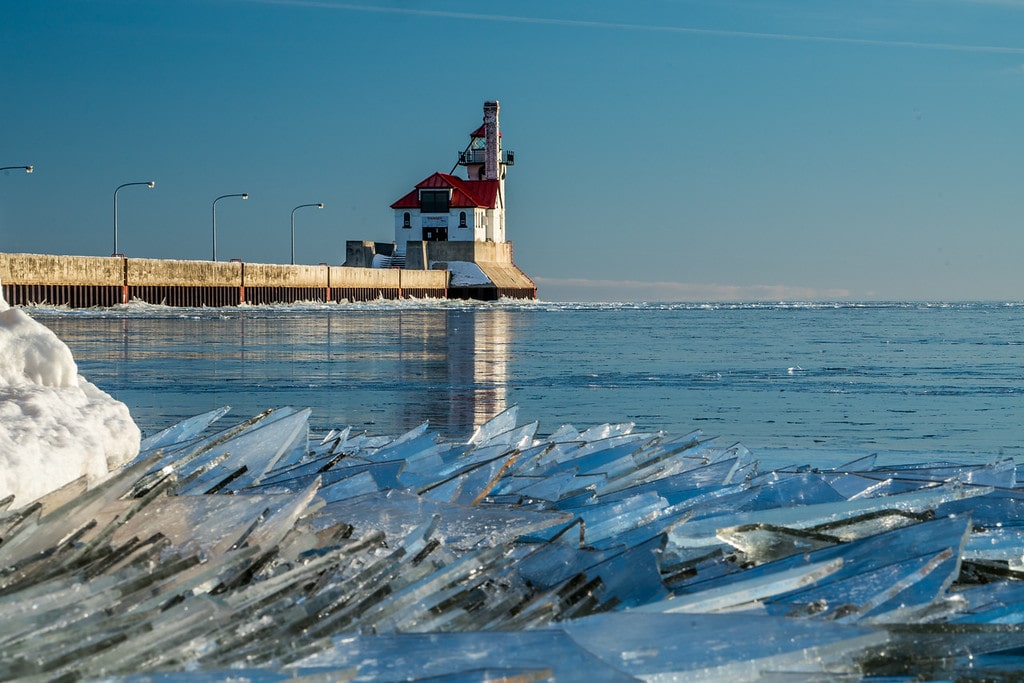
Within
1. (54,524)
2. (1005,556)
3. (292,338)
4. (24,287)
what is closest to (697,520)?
(1005,556)

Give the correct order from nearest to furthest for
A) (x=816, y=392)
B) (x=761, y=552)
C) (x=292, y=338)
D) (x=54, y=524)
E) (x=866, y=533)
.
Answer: (x=54, y=524) < (x=761, y=552) < (x=866, y=533) < (x=816, y=392) < (x=292, y=338)

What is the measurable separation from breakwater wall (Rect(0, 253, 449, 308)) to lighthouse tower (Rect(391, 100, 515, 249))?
3379mm

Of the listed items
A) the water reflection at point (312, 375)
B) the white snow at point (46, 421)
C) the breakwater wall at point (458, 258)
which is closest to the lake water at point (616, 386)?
the water reflection at point (312, 375)

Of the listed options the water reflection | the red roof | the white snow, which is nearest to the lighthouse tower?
the red roof

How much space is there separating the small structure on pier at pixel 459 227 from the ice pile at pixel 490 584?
74.3 m

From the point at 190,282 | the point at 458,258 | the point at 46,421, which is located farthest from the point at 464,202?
the point at 46,421

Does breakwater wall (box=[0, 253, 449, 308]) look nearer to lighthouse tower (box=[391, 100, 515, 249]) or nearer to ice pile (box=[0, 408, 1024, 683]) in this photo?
lighthouse tower (box=[391, 100, 515, 249])

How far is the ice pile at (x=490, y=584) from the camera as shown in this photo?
165 cm

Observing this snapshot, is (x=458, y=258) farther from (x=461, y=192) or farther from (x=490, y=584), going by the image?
(x=490, y=584)

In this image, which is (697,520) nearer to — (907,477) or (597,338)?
(907,477)

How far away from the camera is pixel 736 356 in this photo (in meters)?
18.0

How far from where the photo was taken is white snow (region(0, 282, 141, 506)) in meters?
2.35

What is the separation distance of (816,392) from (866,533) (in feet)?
30.3

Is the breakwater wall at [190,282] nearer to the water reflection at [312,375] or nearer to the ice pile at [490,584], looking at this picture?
the water reflection at [312,375]
